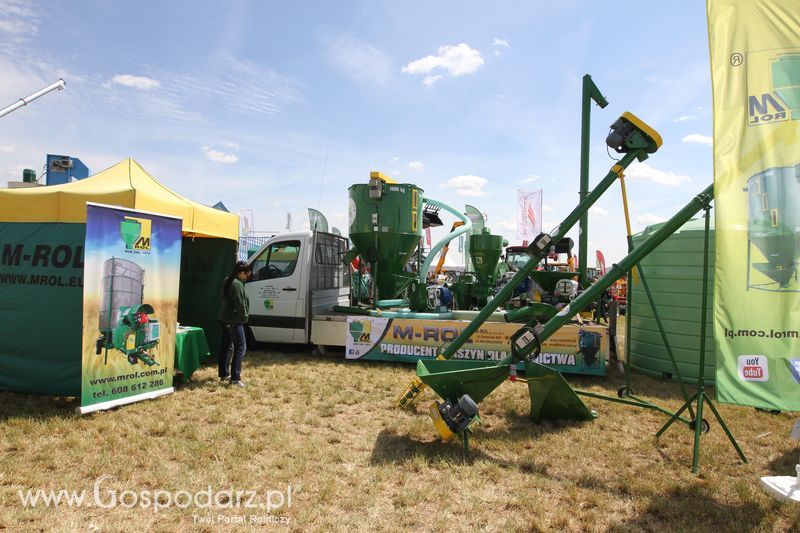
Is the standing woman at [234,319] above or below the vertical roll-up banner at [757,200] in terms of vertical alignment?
below

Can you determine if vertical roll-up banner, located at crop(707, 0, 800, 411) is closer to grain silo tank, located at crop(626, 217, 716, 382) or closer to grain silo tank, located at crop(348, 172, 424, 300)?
grain silo tank, located at crop(626, 217, 716, 382)

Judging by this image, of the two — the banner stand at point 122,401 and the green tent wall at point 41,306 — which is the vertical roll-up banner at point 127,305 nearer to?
the banner stand at point 122,401

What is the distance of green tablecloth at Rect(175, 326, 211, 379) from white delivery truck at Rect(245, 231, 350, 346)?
188 cm

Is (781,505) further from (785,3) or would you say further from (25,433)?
(25,433)

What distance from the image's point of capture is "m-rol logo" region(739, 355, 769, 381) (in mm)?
2926

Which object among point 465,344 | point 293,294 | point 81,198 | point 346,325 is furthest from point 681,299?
point 81,198

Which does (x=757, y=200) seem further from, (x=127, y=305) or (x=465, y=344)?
(x=127, y=305)

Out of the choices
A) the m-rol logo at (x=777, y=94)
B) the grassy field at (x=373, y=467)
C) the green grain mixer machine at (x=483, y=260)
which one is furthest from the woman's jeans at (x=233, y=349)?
the green grain mixer machine at (x=483, y=260)

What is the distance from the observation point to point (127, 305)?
200 inches

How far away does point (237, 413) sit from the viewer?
511cm

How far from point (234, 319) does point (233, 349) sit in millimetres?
404

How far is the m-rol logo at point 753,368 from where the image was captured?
2926 millimetres

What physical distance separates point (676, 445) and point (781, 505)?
114 cm

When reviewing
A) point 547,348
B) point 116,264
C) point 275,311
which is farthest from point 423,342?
point 116,264
